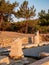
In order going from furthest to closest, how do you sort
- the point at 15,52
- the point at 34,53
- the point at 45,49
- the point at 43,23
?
the point at 43,23 → the point at 45,49 → the point at 34,53 → the point at 15,52

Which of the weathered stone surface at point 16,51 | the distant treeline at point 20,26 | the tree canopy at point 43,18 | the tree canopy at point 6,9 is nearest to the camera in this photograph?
the weathered stone surface at point 16,51

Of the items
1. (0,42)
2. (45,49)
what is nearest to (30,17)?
(0,42)

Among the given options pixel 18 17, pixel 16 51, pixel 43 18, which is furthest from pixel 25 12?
pixel 16 51

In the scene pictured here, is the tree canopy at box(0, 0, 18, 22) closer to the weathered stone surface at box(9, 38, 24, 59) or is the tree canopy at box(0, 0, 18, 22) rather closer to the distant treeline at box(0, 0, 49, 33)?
the distant treeline at box(0, 0, 49, 33)

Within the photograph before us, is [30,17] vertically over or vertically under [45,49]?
over

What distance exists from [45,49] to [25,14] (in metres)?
18.1

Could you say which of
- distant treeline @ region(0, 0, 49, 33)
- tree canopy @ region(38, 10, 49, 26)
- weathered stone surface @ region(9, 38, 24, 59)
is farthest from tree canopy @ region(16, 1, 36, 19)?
weathered stone surface @ region(9, 38, 24, 59)

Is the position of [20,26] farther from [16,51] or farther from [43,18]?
[16,51]

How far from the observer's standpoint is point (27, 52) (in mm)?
14211

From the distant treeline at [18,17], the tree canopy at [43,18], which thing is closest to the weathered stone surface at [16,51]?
the distant treeline at [18,17]

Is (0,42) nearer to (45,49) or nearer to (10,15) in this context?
(45,49)

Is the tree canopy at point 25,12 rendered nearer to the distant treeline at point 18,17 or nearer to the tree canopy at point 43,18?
the distant treeline at point 18,17

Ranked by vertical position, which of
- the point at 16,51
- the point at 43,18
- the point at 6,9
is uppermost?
the point at 6,9

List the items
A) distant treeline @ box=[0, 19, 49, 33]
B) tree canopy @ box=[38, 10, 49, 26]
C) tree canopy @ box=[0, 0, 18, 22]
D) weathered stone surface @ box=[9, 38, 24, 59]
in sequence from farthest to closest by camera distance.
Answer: tree canopy @ box=[38, 10, 49, 26]
distant treeline @ box=[0, 19, 49, 33]
tree canopy @ box=[0, 0, 18, 22]
weathered stone surface @ box=[9, 38, 24, 59]
